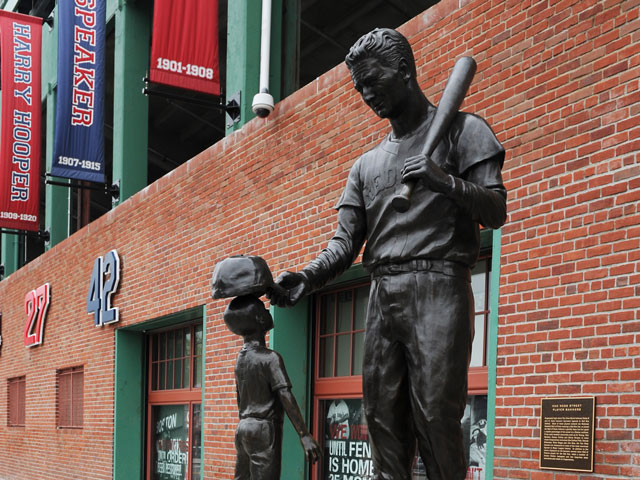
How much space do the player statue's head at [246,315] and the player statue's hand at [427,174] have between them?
1.67m

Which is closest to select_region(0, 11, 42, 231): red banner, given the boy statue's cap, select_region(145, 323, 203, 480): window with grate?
select_region(145, 323, 203, 480): window with grate

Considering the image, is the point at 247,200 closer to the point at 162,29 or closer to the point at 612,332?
the point at 162,29

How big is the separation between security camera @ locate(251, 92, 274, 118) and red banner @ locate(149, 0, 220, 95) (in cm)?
165

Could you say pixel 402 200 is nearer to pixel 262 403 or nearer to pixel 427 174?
pixel 427 174

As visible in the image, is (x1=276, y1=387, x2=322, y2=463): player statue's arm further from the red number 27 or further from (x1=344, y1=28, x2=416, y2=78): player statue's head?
the red number 27

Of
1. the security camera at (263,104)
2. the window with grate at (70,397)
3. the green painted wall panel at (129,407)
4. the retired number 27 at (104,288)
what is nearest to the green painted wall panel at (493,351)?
the security camera at (263,104)

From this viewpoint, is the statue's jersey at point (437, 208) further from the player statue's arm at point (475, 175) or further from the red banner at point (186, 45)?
the red banner at point (186, 45)

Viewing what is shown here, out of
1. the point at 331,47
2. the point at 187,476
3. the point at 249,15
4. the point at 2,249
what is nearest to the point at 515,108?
the point at 249,15

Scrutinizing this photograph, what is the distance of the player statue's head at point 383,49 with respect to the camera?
3.25 metres

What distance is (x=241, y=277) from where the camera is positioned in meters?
3.82

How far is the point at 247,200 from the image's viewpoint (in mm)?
10008

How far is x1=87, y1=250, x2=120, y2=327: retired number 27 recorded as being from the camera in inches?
526

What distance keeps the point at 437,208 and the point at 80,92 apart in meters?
12.1

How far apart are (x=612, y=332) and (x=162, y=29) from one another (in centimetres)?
743
